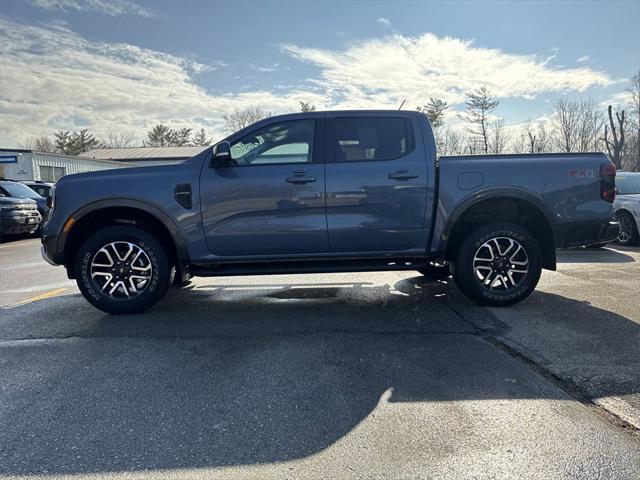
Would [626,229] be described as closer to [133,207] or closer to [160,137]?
[133,207]

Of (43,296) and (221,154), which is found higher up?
(221,154)

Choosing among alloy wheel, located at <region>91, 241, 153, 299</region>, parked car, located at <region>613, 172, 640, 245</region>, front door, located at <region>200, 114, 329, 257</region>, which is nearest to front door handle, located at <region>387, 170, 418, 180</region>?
front door, located at <region>200, 114, 329, 257</region>

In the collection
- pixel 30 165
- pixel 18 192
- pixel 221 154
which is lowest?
pixel 221 154

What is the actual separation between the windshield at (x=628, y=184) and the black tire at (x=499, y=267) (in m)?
7.31

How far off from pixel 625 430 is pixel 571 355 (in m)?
1.09

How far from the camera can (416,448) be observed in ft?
7.84

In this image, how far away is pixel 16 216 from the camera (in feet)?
41.9

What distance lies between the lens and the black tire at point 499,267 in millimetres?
4797

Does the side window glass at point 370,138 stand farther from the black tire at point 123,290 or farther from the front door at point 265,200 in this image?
the black tire at point 123,290

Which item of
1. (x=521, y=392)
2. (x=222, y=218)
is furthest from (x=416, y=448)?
(x=222, y=218)

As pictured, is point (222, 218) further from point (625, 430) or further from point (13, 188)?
point (13, 188)

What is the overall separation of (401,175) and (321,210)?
2.90ft

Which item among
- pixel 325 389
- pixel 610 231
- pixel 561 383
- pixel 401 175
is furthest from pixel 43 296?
pixel 610 231

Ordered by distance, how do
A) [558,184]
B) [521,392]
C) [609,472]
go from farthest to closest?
1. [558,184]
2. [521,392]
3. [609,472]
